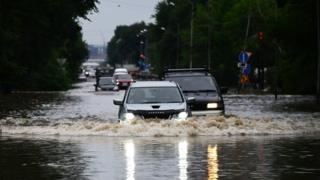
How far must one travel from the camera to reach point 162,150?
1750 cm

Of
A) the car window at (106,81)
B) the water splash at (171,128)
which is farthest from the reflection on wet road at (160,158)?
the car window at (106,81)

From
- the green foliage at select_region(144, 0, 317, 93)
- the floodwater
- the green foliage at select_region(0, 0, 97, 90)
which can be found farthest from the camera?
the green foliage at select_region(0, 0, 97, 90)

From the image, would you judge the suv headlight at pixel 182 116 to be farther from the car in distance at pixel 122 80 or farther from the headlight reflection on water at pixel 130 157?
the car in distance at pixel 122 80

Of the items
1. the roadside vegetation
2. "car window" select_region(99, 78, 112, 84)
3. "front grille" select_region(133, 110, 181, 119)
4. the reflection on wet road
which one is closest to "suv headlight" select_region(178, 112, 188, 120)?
"front grille" select_region(133, 110, 181, 119)

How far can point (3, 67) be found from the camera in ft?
166

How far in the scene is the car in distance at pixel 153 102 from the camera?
21625 millimetres

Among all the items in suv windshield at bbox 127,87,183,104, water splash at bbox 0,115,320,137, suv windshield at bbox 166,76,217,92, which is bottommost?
water splash at bbox 0,115,320,137

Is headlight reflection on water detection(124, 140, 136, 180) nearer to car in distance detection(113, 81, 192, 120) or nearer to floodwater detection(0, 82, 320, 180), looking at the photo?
floodwater detection(0, 82, 320, 180)

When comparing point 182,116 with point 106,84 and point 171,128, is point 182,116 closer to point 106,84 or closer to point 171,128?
point 171,128

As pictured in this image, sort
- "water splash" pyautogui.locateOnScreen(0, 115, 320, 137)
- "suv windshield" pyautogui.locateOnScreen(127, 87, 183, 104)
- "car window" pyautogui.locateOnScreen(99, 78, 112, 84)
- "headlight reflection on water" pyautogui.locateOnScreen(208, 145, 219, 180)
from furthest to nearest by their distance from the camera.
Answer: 1. "car window" pyautogui.locateOnScreen(99, 78, 112, 84)
2. "suv windshield" pyautogui.locateOnScreen(127, 87, 183, 104)
3. "water splash" pyautogui.locateOnScreen(0, 115, 320, 137)
4. "headlight reflection on water" pyautogui.locateOnScreen(208, 145, 219, 180)

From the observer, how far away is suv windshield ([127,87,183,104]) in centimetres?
2241

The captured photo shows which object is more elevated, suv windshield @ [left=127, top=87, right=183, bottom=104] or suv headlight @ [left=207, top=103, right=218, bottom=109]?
suv windshield @ [left=127, top=87, right=183, bottom=104]

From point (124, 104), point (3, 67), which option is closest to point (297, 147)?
point (124, 104)

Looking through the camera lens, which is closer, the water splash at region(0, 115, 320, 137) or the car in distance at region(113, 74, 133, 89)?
the water splash at region(0, 115, 320, 137)
